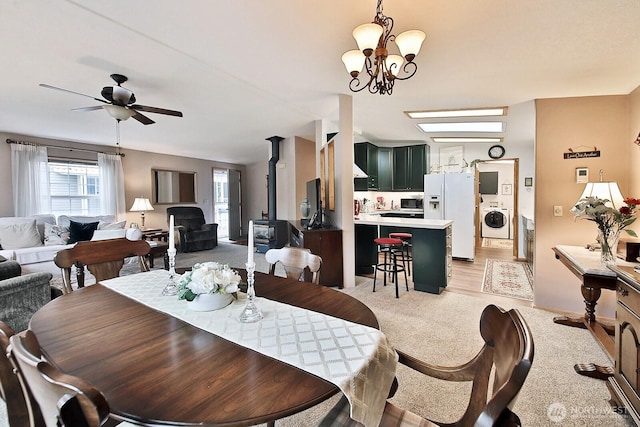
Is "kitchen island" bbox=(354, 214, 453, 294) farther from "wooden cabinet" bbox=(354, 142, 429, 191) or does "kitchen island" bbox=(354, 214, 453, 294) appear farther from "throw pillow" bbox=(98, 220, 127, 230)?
"throw pillow" bbox=(98, 220, 127, 230)

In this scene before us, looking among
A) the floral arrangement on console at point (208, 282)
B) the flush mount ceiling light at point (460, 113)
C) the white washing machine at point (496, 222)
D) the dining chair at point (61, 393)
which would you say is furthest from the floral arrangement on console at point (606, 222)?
the white washing machine at point (496, 222)

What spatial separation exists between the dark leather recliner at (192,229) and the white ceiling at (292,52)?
3.15 m

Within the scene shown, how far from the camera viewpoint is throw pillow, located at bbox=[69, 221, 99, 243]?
5.03 metres

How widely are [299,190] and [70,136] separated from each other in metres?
4.46

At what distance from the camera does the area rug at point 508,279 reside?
3.67 metres

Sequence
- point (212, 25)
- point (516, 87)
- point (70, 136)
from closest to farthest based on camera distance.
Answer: point (212, 25), point (516, 87), point (70, 136)

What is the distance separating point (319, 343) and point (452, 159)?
636 centimetres

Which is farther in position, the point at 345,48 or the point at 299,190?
the point at 299,190

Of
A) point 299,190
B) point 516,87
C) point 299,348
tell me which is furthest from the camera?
point 299,190

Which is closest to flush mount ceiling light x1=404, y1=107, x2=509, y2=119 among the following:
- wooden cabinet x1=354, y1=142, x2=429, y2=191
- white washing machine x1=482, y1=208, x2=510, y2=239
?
wooden cabinet x1=354, y1=142, x2=429, y2=191

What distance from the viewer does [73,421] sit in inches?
24.2

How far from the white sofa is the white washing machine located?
28.8ft

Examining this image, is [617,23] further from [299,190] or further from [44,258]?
[44,258]

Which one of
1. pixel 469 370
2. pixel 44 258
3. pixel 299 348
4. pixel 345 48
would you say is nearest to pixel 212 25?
pixel 345 48
